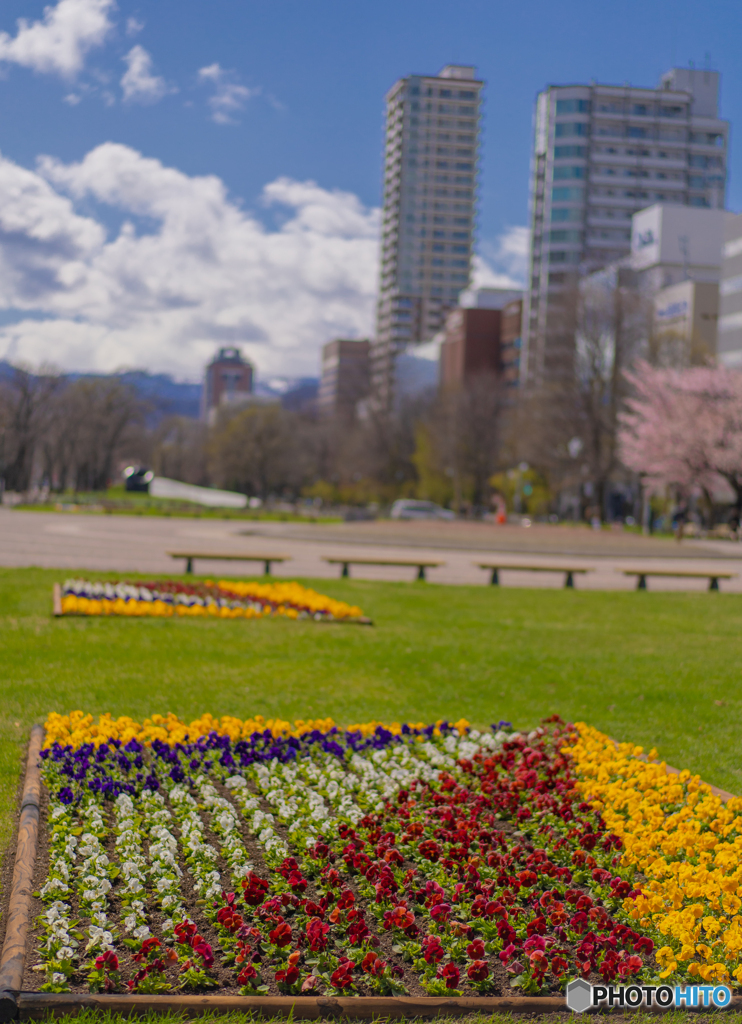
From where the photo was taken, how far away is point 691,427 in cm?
4134

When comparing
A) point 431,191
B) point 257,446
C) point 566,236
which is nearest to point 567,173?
point 566,236

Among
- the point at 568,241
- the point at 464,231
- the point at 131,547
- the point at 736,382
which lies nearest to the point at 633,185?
the point at 568,241

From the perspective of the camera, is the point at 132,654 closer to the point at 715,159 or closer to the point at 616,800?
the point at 616,800

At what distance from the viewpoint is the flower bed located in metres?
3.62

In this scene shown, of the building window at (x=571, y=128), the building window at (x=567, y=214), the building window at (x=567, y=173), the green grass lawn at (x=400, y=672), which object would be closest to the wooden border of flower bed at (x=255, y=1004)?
the green grass lawn at (x=400, y=672)

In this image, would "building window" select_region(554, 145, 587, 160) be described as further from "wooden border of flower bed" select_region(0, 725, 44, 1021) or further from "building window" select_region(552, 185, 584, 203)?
"wooden border of flower bed" select_region(0, 725, 44, 1021)

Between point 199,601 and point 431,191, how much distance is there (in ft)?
523

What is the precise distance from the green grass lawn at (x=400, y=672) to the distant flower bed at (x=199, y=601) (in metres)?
0.35

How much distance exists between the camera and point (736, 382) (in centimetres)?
4025

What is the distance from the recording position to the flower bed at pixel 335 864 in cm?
362

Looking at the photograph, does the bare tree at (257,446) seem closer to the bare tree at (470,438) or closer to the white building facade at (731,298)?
the bare tree at (470,438)

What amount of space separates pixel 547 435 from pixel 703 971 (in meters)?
55.1

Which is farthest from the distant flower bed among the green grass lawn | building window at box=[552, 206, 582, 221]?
building window at box=[552, 206, 582, 221]

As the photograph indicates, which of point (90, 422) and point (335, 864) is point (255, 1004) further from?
point (90, 422)
